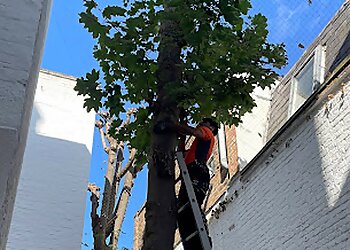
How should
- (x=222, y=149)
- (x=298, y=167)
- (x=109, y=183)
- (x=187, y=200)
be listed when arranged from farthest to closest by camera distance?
1. (x=222, y=149)
2. (x=109, y=183)
3. (x=298, y=167)
4. (x=187, y=200)

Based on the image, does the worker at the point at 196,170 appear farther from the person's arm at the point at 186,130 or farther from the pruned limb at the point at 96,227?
the pruned limb at the point at 96,227

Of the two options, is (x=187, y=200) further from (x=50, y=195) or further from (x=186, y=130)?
(x=50, y=195)

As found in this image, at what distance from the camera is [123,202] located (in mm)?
9906

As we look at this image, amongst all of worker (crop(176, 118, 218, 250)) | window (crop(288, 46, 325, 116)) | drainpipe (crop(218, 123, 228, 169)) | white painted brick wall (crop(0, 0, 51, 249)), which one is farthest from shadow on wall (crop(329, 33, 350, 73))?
white painted brick wall (crop(0, 0, 51, 249))

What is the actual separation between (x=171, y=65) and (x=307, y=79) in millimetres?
5307

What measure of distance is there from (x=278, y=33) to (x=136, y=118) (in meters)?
4.43

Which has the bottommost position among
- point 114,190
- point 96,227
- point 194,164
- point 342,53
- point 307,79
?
point 194,164

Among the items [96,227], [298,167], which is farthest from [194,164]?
[96,227]

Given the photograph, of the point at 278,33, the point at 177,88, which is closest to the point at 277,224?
the point at 278,33

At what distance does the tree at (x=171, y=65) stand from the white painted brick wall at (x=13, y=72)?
50.8 inches

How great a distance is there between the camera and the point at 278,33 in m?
8.80

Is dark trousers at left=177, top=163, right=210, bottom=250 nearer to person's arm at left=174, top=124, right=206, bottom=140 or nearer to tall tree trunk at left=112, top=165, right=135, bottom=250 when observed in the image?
person's arm at left=174, top=124, right=206, bottom=140

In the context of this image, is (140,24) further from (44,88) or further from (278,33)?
(44,88)

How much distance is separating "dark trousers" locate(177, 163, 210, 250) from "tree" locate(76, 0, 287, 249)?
0.47 m
